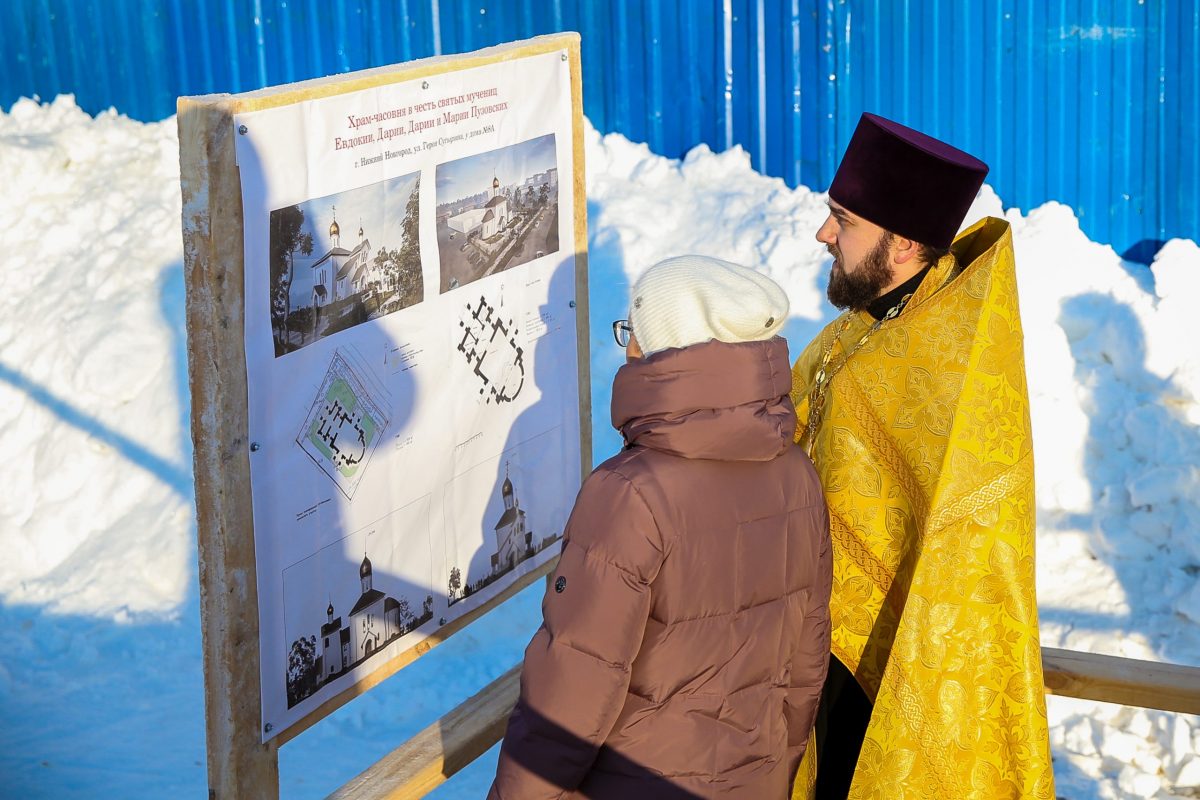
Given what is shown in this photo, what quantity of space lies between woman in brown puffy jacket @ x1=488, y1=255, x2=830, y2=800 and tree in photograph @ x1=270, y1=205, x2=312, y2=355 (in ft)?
1.99

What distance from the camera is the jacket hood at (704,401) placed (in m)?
2.25

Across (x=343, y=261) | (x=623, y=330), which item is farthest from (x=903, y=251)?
(x=343, y=261)

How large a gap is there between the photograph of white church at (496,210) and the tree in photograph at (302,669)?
2.55 feet

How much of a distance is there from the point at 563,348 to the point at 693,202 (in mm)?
4106

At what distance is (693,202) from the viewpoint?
745 centimetres

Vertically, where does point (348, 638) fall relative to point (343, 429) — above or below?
below

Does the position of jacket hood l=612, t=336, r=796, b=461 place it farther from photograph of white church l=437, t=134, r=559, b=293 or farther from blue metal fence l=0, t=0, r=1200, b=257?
blue metal fence l=0, t=0, r=1200, b=257

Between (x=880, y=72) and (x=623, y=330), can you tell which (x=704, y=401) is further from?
(x=880, y=72)

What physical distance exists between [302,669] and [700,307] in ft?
3.55

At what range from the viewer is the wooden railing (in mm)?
2854

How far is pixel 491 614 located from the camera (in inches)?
235

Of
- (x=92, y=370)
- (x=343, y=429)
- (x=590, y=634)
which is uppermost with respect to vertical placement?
(x=343, y=429)

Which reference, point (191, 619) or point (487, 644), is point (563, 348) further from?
point (191, 619)

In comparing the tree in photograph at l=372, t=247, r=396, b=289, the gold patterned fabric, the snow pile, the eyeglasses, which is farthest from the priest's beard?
the snow pile
